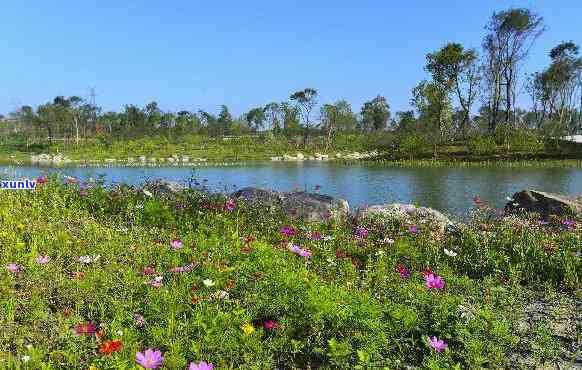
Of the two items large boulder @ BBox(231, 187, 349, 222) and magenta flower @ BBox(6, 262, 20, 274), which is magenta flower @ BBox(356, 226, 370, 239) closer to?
large boulder @ BBox(231, 187, 349, 222)

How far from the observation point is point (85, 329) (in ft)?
11.1

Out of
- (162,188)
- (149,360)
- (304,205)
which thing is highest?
(162,188)

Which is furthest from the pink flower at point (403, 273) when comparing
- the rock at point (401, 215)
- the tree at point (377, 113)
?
the tree at point (377, 113)

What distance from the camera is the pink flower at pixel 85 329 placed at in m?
3.40

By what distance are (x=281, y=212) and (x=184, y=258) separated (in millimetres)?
3480

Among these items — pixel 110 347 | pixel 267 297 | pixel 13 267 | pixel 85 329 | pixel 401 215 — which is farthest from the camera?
pixel 401 215

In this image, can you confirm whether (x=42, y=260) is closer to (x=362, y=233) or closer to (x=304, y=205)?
(x=362, y=233)

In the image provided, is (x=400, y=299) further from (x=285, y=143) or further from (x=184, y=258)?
(x=285, y=143)

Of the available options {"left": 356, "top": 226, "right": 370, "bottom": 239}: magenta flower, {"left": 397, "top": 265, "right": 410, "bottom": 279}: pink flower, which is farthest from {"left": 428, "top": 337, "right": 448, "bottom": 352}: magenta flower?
{"left": 356, "top": 226, "right": 370, "bottom": 239}: magenta flower

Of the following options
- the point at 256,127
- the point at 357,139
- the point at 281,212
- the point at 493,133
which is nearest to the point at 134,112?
the point at 256,127

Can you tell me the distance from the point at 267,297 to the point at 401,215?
5143 millimetres

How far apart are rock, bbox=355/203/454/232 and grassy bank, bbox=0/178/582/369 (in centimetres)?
122

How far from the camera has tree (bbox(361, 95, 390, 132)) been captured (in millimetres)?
84562

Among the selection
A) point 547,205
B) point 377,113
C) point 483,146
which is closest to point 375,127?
point 377,113
